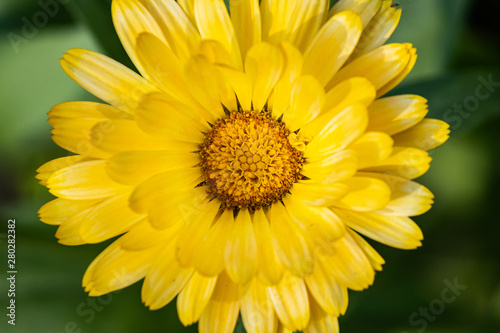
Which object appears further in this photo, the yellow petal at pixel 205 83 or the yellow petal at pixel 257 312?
the yellow petal at pixel 257 312

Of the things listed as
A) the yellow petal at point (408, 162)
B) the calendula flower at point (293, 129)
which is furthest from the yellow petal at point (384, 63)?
the yellow petal at point (408, 162)

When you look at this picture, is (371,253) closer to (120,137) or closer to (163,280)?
(163,280)

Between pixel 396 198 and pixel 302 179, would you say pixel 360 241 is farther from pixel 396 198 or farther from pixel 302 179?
pixel 302 179

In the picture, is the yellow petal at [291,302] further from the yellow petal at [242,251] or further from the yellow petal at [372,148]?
the yellow petal at [372,148]

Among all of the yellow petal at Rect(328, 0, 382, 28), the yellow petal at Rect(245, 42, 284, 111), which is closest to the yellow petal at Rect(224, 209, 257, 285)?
the yellow petal at Rect(245, 42, 284, 111)

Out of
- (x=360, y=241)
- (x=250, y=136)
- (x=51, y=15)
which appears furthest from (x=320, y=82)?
(x=51, y=15)

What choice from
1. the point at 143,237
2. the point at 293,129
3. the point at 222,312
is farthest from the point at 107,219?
the point at 293,129
